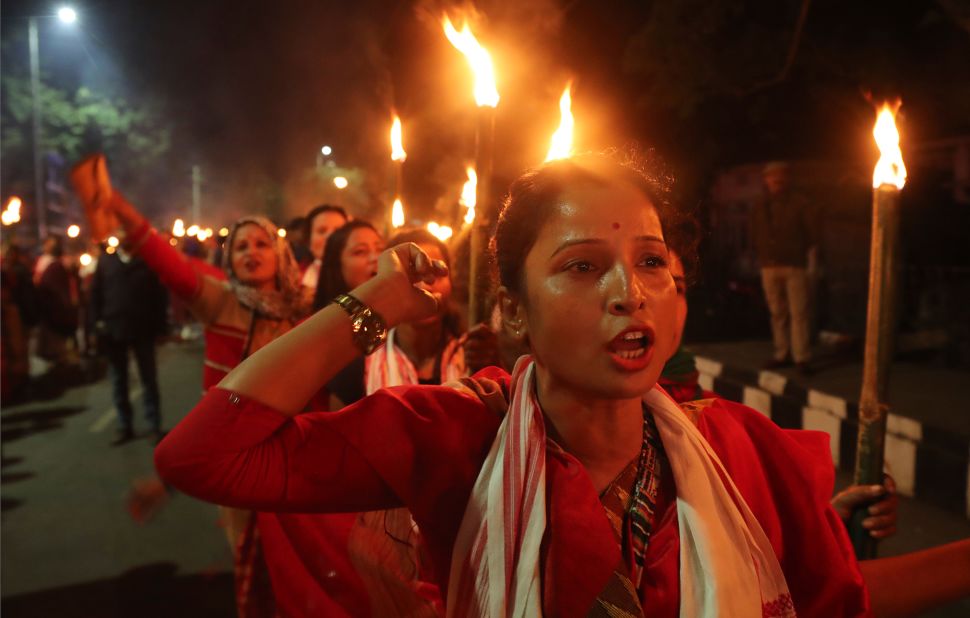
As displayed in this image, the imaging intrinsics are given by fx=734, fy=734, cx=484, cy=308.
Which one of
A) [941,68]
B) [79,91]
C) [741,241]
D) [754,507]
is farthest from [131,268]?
[79,91]

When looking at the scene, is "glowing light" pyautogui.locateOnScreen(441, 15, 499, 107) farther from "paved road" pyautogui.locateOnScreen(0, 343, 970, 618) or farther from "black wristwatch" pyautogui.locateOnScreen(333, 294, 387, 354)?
"paved road" pyautogui.locateOnScreen(0, 343, 970, 618)

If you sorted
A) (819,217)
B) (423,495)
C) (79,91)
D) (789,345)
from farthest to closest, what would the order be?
1. (79,91)
2. (789,345)
3. (819,217)
4. (423,495)

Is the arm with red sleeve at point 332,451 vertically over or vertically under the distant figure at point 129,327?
over

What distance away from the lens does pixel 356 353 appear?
58.5 inches

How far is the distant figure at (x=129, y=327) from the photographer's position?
8.02 m

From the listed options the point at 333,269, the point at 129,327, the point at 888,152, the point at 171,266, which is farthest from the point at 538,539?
the point at 129,327

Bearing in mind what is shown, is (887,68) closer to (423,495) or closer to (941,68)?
(941,68)

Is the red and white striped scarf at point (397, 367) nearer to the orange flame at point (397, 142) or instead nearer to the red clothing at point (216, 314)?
the red clothing at point (216, 314)

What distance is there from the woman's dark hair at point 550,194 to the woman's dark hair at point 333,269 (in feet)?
7.95

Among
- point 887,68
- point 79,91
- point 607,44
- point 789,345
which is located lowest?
point 789,345

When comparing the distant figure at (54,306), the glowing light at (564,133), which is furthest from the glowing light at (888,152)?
the distant figure at (54,306)

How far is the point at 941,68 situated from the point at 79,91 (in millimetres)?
38443

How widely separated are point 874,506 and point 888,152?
0.98m

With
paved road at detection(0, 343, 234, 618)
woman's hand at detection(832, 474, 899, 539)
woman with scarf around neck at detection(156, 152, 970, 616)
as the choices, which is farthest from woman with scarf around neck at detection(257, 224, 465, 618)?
paved road at detection(0, 343, 234, 618)
